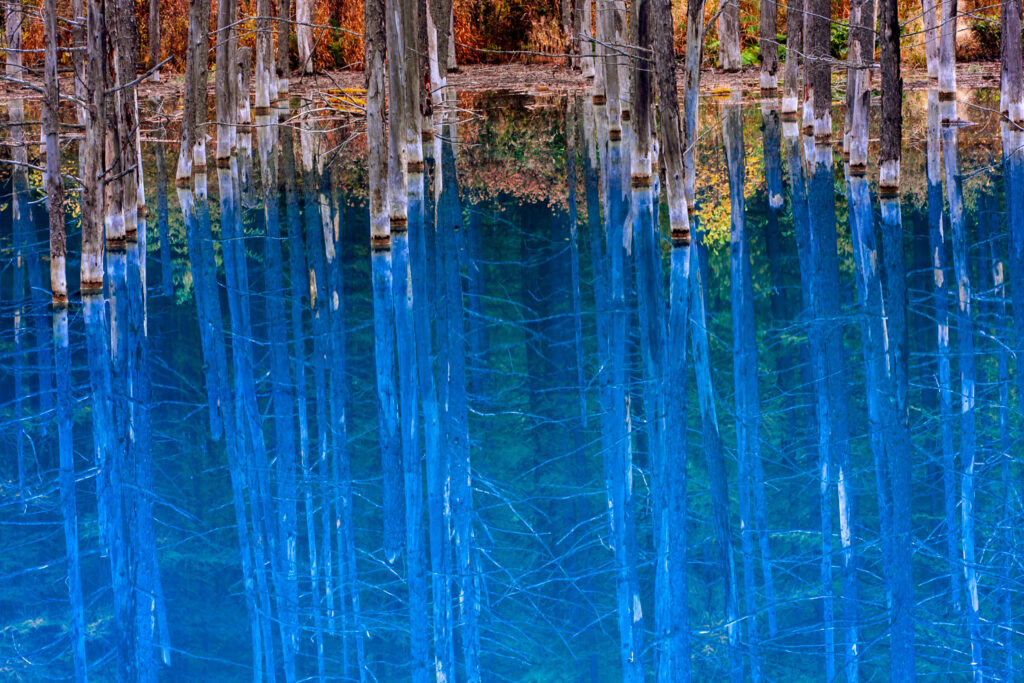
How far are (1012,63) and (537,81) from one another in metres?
17.6

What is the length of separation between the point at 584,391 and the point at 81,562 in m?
3.93

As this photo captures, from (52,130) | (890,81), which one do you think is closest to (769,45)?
(890,81)

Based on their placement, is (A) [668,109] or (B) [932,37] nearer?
(A) [668,109]

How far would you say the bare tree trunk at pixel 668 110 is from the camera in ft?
41.3

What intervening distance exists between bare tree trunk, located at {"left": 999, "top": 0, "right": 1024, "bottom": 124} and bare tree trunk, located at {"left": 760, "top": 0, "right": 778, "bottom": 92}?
4765 mm

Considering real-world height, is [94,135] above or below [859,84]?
below

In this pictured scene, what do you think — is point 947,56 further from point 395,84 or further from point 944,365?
point 944,365

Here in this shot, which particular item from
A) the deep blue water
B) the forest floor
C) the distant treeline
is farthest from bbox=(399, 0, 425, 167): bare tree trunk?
the distant treeline

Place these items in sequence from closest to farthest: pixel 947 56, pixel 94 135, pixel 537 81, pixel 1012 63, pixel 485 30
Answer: pixel 94 135
pixel 1012 63
pixel 947 56
pixel 537 81
pixel 485 30

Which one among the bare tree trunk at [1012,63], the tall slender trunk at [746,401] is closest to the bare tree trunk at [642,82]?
the tall slender trunk at [746,401]

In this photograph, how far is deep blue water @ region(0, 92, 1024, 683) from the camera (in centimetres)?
577

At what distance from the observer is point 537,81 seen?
1358 inches

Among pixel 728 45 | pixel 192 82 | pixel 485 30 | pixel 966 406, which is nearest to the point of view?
pixel 966 406

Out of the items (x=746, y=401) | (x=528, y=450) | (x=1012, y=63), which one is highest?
(x=1012, y=63)
